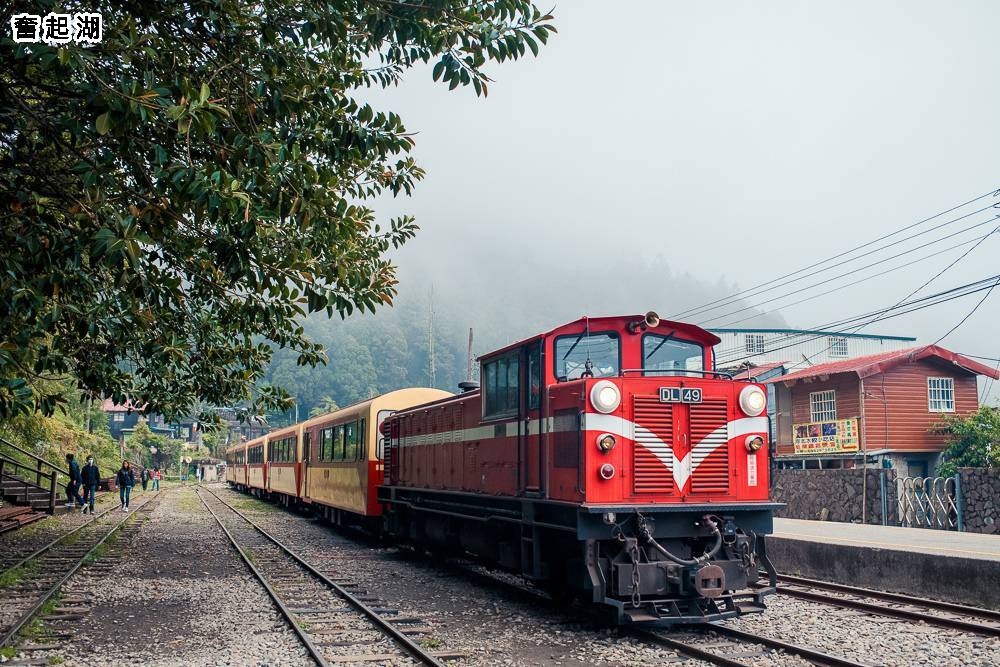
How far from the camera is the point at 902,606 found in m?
10.6

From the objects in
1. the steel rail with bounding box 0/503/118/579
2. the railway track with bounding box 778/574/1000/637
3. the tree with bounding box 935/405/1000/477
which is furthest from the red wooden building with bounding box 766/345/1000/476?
the steel rail with bounding box 0/503/118/579

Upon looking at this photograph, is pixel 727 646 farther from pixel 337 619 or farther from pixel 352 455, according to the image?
pixel 352 455

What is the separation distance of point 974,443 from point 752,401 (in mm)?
22001

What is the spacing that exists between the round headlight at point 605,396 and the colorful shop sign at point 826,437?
22803 millimetres

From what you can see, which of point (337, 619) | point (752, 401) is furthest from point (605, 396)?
point (337, 619)

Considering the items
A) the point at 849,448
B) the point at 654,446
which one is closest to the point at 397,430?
the point at 654,446

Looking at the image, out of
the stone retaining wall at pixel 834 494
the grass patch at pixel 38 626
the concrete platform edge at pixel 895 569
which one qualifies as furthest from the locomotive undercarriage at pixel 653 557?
the stone retaining wall at pixel 834 494

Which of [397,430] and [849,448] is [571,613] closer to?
[397,430]

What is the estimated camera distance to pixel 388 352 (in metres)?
162

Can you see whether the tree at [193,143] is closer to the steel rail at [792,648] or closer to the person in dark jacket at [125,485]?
the steel rail at [792,648]

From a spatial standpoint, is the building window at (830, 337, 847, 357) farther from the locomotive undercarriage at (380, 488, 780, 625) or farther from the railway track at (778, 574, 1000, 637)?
the locomotive undercarriage at (380, 488, 780, 625)

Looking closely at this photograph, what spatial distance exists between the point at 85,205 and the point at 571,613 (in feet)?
21.9

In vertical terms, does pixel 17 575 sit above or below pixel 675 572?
below

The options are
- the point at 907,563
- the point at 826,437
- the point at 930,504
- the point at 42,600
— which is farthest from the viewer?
the point at 826,437
